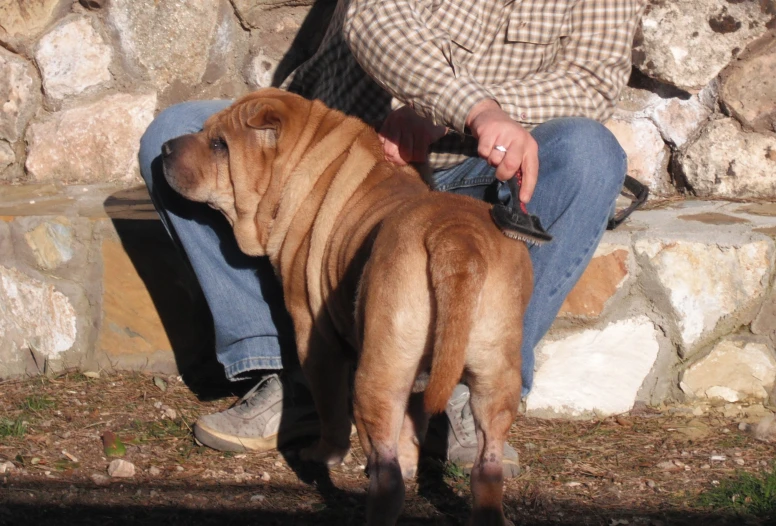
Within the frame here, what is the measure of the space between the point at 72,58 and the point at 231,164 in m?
2.05

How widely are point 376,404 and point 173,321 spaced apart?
1.77m

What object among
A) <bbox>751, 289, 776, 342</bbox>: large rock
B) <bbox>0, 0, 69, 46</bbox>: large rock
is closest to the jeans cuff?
<bbox>751, 289, 776, 342</bbox>: large rock

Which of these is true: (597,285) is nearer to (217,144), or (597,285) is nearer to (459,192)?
(459,192)

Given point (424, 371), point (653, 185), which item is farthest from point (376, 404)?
point (653, 185)

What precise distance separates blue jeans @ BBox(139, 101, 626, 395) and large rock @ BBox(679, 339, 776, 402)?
786mm

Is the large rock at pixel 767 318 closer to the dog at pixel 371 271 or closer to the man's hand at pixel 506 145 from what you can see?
the dog at pixel 371 271

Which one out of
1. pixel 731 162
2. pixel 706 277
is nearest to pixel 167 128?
pixel 706 277

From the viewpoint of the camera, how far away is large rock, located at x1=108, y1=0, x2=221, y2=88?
14.2ft

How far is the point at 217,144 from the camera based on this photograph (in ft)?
9.23

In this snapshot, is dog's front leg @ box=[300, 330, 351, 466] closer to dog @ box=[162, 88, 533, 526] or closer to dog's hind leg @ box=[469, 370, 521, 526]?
dog @ box=[162, 88, 533, 526]

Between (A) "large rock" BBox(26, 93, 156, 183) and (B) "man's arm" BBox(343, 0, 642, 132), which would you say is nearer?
(B) "man's arm" BBox(343, 0, 642, 132)

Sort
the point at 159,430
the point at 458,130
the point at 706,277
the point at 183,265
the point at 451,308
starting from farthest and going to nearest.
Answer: the point at 183,265, the point at 706,277, the point at 159,430, the point at 458,130, the point at 451,308

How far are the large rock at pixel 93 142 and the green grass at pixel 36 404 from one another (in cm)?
134

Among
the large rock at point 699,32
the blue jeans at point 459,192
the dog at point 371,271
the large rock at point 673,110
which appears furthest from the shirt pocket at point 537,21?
the large rock at point 673,110
